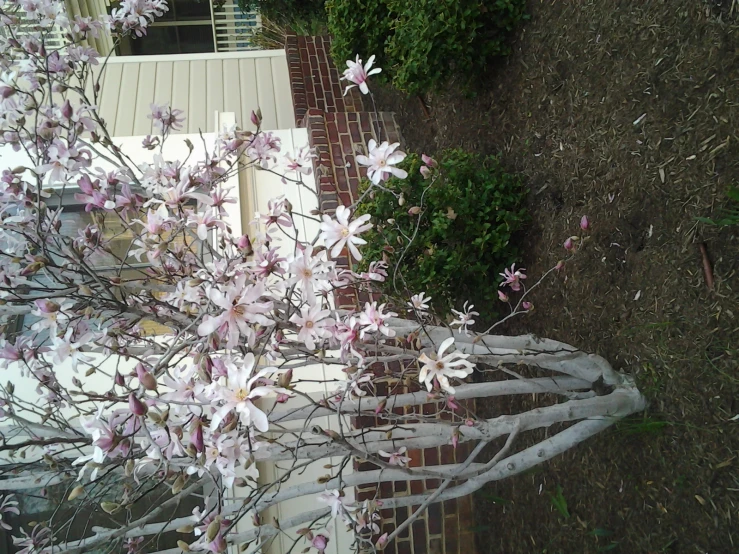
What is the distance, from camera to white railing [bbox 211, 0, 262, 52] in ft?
29.1

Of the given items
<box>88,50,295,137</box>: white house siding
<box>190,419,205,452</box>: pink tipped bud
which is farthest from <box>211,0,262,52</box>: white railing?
<box>190,419,205,452</box>: pink tipped bud

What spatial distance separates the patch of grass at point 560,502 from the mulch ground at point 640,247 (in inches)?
1.0

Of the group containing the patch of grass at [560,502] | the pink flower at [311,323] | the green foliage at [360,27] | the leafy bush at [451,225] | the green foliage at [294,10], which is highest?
the green foliage at [294,10]

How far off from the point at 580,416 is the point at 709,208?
83cm

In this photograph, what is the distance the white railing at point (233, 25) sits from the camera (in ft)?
29.1

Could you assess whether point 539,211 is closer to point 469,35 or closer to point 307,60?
point 469,35

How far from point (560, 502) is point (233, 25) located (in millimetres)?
8661

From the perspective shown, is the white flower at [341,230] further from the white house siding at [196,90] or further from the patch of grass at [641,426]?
the white house siding at [196,90]

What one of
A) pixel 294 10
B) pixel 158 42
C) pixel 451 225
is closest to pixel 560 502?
pixel 451 225

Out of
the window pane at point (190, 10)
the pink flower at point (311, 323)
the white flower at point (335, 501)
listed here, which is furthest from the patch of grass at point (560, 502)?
the window pane at point (190, 10)

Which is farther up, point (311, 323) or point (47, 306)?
point (47, 306)

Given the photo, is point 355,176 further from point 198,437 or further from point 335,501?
point 198,437

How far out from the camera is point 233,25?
29.7ft

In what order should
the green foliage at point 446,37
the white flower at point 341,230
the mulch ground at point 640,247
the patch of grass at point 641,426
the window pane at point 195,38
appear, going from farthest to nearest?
the window pane at point 195,38, the green foliage at point 446,37, the patch of grass at point 641,426, the mulch ground at point 640,247, the white flower at point 341,230
